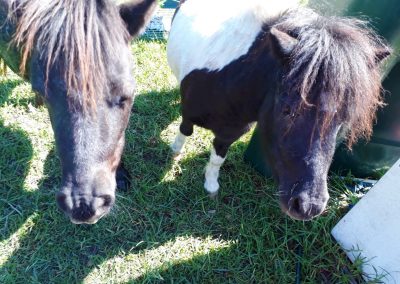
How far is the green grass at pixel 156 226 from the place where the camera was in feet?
9.55

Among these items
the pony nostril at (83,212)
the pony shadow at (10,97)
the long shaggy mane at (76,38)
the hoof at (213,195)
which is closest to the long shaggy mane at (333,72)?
the long shaggy mane at (76,38)

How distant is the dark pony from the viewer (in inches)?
70.1

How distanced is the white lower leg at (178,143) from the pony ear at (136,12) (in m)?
1.44

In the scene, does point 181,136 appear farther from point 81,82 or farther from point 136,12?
point 81,82

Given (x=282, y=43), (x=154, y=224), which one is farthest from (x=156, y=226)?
(x=282, y=43)

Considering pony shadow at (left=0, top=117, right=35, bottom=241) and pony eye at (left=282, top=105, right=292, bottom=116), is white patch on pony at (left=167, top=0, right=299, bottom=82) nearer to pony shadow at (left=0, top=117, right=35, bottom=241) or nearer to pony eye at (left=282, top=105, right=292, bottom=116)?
pony eye at (left=282, top=105, right=292, bottom=116)

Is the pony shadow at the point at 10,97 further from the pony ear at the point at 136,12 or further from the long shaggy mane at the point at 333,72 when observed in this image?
the long shaggy mane at the point at 333,72

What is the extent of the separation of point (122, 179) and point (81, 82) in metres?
1.67

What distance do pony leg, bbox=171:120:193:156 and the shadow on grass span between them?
0.36 feet

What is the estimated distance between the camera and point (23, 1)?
2.01 meters

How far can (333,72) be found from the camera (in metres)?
1.91

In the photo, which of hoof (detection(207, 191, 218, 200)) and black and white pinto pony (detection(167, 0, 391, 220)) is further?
hoof (detection(207, 191, 218, 200))

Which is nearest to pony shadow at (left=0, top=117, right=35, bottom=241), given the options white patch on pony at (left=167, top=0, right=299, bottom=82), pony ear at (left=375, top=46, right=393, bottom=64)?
white patch on pony at (left=167, top=0, right=299, bottom=82)

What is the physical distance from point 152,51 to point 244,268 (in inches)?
114
